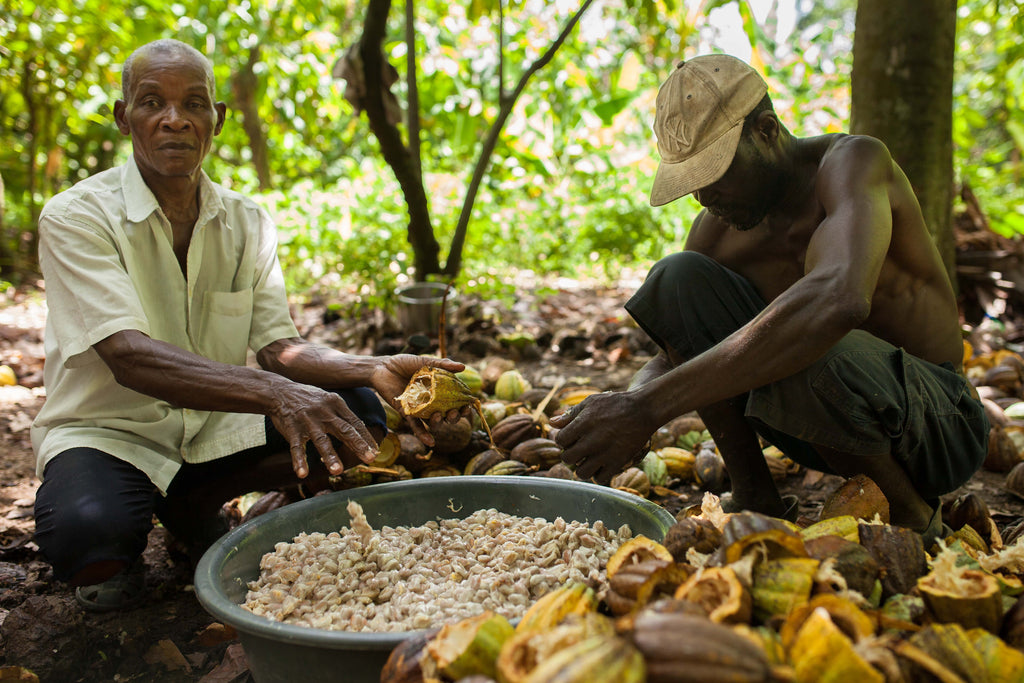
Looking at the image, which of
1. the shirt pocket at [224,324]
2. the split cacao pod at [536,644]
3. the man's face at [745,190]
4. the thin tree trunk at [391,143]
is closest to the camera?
the split cacao pod at [536,644]

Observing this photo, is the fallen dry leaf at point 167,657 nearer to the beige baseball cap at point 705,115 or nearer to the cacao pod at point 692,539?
the cacao pod at point 692,539

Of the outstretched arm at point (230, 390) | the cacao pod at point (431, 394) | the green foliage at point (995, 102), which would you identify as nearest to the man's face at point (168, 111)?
the outstretched arm at point (230, 390)

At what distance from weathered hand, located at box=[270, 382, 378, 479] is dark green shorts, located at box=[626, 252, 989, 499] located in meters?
0.92

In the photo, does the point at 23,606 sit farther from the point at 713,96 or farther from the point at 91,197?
the point at 713,96

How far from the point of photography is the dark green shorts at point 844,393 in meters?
1.89

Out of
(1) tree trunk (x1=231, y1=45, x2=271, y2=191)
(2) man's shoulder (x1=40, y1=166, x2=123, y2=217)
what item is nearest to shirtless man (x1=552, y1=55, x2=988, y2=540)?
(2) man's shoulder (x1=40, y1=166, x2=123, y2=217)

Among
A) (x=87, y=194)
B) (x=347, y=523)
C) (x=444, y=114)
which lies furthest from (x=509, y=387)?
(x=444, y=114)

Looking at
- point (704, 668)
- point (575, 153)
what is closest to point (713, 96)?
point (704, 668)

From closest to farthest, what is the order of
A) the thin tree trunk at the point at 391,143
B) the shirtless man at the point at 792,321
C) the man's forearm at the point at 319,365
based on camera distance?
→ the shirtless man at the point at 792,321 → the man's forearm at the point at 319,365 → the thin tree trunk at the point at 391,143

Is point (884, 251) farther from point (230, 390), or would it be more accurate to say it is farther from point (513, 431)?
point (230, 390)

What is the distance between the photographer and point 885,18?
3408 mm

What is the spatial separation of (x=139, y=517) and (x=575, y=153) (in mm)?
6440

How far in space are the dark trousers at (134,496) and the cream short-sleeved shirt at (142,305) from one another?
0.07m

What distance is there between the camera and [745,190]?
2145 mm
